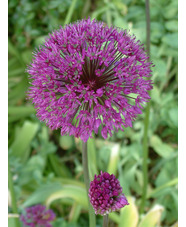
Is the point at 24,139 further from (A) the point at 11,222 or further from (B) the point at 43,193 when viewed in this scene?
(A) the point at 11,222

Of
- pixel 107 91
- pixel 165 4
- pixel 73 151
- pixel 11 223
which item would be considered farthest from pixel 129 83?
pixel 73 151

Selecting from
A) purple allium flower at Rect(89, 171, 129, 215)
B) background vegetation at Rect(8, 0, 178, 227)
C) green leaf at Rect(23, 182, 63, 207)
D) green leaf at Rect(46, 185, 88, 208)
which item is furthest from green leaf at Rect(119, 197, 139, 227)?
purple allium flower at Rect(89, 171, 129, 215)

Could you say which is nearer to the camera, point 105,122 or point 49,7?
point 105,122

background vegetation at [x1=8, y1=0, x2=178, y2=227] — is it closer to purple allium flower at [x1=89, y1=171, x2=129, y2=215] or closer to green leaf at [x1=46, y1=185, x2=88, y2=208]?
green leaf at [x1=46, y1=185, x2=88, y2=208]

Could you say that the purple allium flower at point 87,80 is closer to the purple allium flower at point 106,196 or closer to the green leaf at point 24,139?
the purple allium flower at point 106,196

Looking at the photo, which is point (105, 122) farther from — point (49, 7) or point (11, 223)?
point (49, 7)

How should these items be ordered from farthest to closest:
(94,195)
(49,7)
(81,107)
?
(49,7)
(81,107)
(94,195)

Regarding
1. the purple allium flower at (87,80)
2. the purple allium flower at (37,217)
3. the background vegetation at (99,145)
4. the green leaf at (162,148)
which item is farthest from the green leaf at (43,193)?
the purple allium flower at (87,80)
